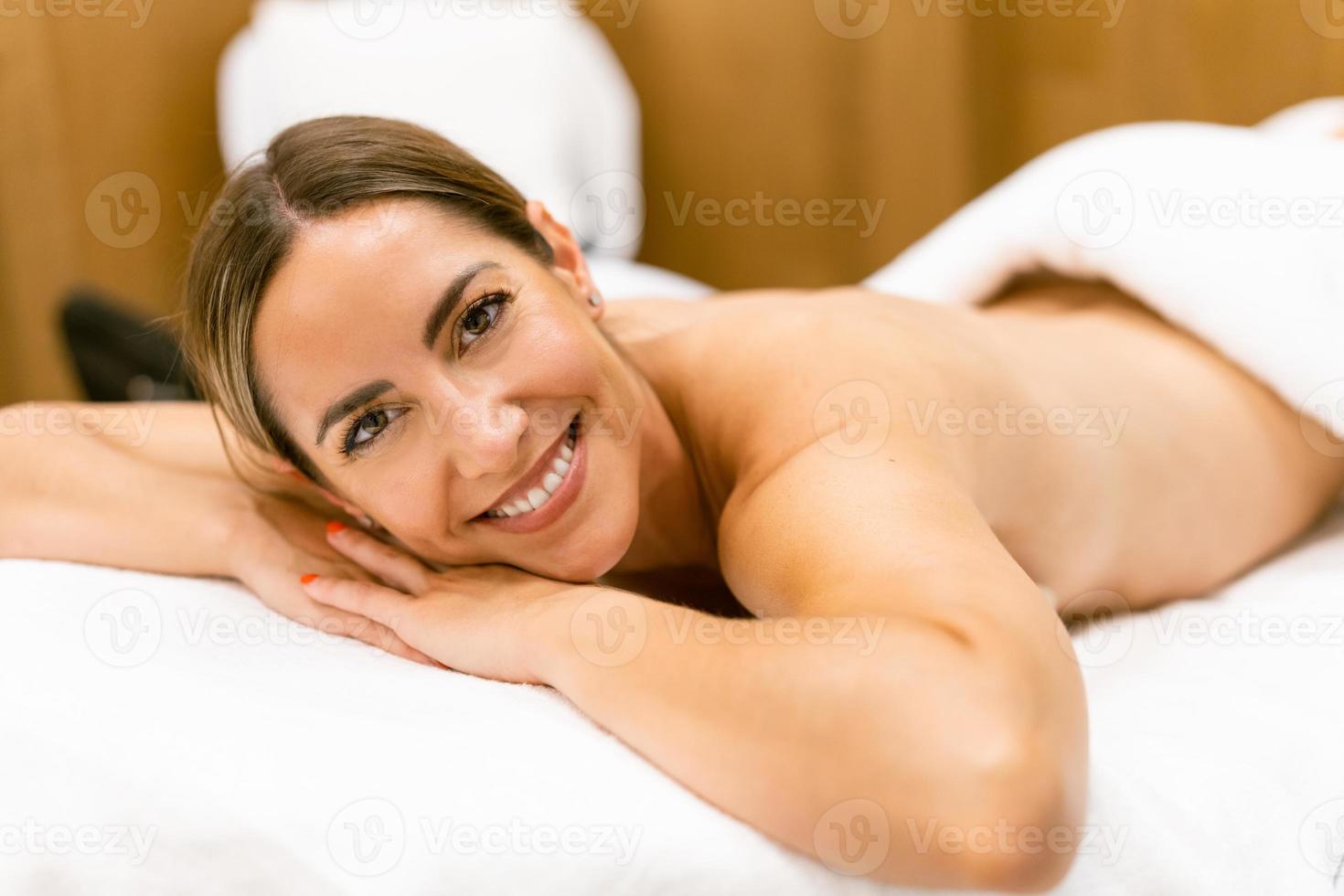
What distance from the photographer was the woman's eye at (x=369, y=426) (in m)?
0.86

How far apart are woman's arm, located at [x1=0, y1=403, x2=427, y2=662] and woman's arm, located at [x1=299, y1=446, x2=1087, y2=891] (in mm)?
280

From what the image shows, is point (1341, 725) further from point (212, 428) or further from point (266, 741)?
point (212, 428)

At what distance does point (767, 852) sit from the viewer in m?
0.67

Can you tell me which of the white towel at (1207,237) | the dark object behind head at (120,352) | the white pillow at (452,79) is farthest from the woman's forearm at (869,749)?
the white pillow at (452,79)

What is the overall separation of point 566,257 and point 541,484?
24cm

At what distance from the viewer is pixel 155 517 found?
3.43 ft

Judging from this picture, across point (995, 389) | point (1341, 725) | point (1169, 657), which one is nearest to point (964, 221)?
point (995, 389)

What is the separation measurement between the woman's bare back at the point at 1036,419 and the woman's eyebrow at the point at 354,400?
0.27 metres

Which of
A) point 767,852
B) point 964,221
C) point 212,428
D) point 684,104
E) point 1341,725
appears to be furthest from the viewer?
point 684,104

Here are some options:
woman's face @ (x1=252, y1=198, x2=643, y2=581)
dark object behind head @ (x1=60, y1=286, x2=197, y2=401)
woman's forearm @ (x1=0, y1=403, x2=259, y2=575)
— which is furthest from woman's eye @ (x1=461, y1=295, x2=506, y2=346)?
dark object behind head @ (x1=60, y1=286, x2=197, y2=401)

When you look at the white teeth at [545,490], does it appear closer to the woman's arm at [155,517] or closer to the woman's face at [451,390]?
the woman's face at [451,390]

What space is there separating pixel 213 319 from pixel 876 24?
124 centimetres

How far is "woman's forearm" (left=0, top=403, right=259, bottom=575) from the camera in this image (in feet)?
3.38

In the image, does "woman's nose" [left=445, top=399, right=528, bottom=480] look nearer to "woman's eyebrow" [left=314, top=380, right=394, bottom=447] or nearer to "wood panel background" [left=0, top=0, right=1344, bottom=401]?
"woman's eyebrow" [left=314, top=380, right=394, bottom=447]
